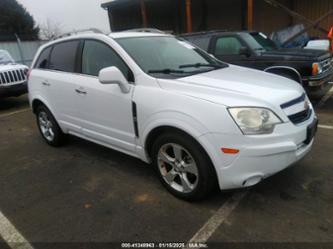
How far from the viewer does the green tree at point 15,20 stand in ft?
76.9

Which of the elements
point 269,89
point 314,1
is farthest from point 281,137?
point 314,1

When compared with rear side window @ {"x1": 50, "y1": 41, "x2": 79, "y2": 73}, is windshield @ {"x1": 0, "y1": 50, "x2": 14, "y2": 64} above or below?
below

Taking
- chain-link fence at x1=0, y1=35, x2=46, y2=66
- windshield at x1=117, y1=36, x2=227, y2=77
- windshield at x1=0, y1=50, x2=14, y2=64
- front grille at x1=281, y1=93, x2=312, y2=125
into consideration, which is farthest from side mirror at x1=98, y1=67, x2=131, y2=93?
chain-link fence at x1=0, y1=35, x2=46, y2=66

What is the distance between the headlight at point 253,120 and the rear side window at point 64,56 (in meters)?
2.47

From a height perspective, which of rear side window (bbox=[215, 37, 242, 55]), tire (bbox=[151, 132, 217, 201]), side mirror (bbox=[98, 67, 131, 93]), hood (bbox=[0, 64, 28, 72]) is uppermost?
side mirror (bbox=[98, 67, 131, 93])

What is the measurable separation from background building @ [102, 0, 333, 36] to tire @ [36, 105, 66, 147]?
9139 millimetres

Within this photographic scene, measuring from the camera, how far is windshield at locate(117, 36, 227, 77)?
3236 millimetres

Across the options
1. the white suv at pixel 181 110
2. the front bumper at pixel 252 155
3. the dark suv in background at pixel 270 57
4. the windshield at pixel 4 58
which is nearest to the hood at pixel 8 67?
the windshield at pixel 4 58

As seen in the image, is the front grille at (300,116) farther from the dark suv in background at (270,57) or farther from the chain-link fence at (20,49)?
the chain-link fence at (20,49)

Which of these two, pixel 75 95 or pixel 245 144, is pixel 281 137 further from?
pixel 75 95

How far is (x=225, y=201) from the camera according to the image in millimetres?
2980

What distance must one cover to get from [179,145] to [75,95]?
1.78 m

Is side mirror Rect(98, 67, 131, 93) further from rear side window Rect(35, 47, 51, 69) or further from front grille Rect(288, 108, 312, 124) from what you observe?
rear side window Rect(35, 47, 51, 69)

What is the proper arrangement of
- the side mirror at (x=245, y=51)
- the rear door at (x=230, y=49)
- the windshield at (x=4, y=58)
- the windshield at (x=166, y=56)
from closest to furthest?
the windshield at (x=166, y=56) < the side mirror at (x=245, y=51) < the rear door at (x=230, y=49) < the windshield at (x=4, y=58)
